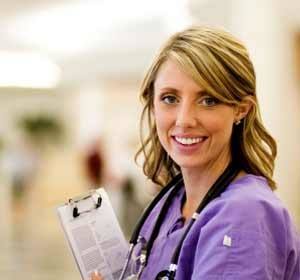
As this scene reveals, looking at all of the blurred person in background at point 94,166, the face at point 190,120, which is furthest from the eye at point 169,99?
the blurred person in background at point 94,166

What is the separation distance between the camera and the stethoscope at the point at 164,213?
4.47 ft

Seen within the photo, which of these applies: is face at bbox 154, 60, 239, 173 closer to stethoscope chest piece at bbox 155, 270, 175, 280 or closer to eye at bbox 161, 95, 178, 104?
eye at bbox 161, 95, 178, 104

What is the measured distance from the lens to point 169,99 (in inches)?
54.9

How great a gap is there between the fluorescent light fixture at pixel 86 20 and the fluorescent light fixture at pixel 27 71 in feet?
3.66

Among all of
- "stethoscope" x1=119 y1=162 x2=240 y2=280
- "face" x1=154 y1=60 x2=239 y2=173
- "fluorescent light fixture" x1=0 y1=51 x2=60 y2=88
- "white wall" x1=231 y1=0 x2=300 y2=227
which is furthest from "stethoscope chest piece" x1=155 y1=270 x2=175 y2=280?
"fluorescent light fixture" x1=0 y1=51 x2=60 y2=88

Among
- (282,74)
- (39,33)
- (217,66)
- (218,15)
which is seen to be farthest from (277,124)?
(39,33)

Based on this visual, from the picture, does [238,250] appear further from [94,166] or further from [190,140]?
[94,166]

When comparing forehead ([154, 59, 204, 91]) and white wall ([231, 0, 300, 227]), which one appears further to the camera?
white wall ([231, 0, 300, 227])

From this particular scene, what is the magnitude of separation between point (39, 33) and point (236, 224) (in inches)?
311

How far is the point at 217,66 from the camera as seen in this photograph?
131cm

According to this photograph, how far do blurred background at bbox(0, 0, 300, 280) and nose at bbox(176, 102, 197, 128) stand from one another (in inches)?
16.9

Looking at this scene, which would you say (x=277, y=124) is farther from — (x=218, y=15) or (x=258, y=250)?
(x=258, y=250)

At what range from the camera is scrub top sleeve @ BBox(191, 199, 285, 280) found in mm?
1223

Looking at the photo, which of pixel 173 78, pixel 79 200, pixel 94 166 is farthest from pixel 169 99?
pixel 94 166
